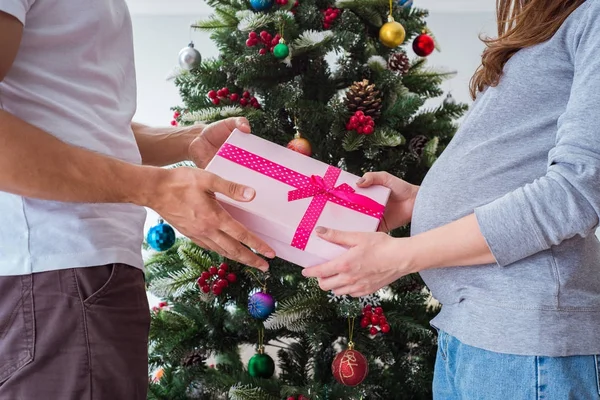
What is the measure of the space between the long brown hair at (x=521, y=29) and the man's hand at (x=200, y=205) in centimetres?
42

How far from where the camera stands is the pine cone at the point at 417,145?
159 centimetres

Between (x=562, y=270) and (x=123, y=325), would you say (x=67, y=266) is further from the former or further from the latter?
(x=562, y=270)

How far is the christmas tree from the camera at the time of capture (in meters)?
1.50

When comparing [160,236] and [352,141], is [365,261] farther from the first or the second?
[160,236]

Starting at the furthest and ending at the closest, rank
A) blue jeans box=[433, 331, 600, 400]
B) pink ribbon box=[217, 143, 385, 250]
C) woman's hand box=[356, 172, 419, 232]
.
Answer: woman's hand box=[356, 172, 419, 232]
pink ribbon box=[217, 143, 385, 250]
blue jeans box=[433, 331, 600, 400]

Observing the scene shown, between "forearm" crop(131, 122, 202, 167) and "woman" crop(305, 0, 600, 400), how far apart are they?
40cm

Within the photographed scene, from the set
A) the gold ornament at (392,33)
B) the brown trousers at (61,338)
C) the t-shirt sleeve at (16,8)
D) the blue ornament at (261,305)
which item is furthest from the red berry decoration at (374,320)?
the t-shirt sleeve at (16,8)

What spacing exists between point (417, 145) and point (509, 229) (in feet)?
2.79

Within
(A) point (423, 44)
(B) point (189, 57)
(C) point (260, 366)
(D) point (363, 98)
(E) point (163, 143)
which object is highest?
(A) point (423, 44)

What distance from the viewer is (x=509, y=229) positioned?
77 cm

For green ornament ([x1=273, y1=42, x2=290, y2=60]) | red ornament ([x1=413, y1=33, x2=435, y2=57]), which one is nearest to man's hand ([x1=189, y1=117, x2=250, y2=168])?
green ornament ([x1=273, y1=42, x2=290, y2=60])

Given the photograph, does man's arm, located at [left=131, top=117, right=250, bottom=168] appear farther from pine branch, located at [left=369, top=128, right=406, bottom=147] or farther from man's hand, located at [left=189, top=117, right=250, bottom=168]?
pine branch, located at [left=369, top=128, right=406, bottom=147]

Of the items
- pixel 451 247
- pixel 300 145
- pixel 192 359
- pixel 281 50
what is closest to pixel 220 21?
pixel 281 50

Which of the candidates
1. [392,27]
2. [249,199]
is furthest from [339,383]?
[392,27]
